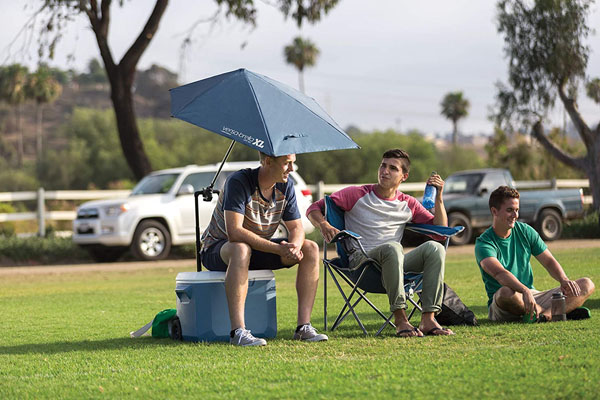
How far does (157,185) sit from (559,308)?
37.3 feet

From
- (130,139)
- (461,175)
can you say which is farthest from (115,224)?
(461,175)

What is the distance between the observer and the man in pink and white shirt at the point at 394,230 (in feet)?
20.5

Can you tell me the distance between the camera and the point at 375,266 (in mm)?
6547

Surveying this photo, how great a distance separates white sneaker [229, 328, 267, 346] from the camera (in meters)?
5.92

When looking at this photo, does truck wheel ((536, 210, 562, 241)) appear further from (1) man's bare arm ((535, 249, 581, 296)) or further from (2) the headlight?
(1) man's bare arm ((535, 249, 581, 296))

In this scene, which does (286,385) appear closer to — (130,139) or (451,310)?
(451,310)

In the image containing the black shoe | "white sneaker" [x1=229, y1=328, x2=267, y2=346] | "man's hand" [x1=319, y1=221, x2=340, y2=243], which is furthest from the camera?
the black shoe

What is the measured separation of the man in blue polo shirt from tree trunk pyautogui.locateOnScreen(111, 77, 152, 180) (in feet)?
47.2

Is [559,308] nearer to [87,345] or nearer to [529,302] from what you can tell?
[529,302]

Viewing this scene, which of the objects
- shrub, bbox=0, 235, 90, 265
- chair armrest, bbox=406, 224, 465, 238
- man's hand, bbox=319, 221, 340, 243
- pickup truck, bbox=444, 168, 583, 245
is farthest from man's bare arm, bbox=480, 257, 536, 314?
pickup truck, bbox=444, 168, 583, 245

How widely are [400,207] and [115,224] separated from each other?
10.2 metres

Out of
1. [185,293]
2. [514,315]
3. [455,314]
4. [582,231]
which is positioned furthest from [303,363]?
[582,231]

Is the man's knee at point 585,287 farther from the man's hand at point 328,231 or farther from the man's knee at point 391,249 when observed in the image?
the man's hand at point 328,231

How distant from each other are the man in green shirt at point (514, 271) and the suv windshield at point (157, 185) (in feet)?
35.0
